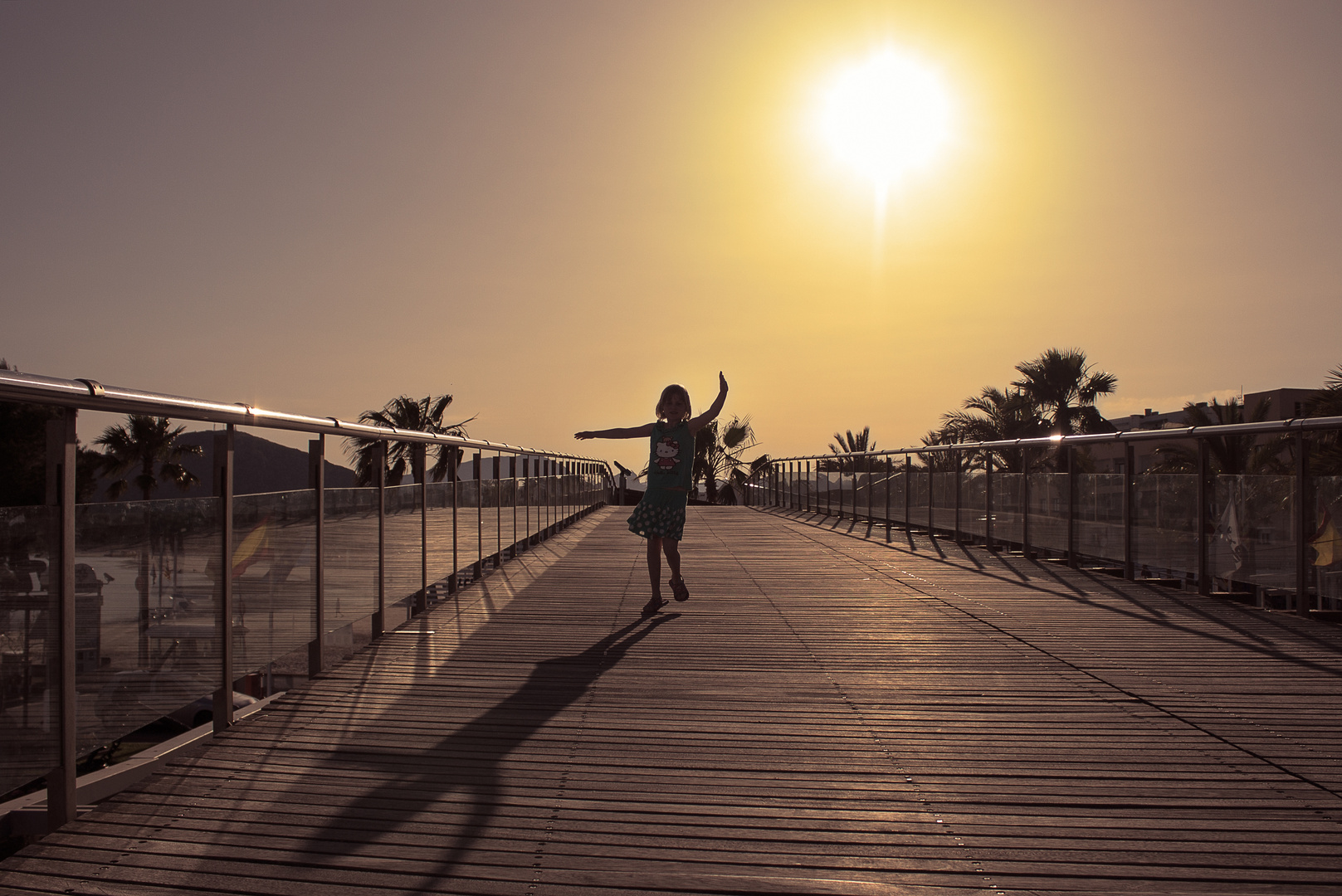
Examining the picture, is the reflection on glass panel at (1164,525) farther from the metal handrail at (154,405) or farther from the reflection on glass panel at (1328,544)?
the metal handrail at (154,405)

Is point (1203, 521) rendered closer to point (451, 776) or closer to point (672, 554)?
point (672, 554)

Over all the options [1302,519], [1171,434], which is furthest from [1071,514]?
[1302,519]

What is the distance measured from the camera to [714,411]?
6125mm

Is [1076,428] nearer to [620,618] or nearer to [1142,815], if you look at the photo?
[620,618]

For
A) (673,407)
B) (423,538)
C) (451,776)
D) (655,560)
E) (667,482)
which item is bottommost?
(451,776)

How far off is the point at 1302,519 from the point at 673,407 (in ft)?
11.7

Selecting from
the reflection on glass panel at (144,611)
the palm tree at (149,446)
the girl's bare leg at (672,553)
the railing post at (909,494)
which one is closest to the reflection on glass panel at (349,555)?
the palm tree at (149,446)

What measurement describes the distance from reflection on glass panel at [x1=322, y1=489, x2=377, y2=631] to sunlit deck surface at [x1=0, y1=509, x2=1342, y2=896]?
261mm

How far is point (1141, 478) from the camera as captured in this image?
7.47 m

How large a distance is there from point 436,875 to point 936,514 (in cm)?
1063

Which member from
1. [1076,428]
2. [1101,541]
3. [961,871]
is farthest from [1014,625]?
[1076,428]

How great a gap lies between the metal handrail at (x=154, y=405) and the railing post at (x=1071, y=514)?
596 cm

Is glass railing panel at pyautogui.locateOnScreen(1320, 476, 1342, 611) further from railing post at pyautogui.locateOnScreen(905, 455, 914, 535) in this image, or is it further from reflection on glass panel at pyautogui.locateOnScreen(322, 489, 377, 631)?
railing post at pyautogui.locateOnScreen(905, 455, 914, 535)

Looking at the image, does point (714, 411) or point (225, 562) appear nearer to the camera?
point (225, 562)
